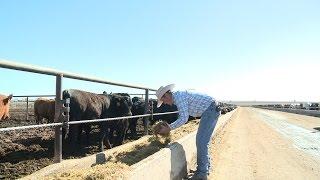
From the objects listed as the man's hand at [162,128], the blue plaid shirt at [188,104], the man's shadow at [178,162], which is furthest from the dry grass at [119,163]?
the blue plaid shirt at [188,104]

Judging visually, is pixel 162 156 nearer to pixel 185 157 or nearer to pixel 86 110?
pixel 185 157

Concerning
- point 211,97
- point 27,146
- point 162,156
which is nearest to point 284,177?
point 211,97

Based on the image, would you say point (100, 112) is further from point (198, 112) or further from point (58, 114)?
point (58, 114)

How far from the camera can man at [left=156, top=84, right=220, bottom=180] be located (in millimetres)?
7973

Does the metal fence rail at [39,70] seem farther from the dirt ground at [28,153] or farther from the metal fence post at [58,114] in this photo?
the dirt ground at [28,153]

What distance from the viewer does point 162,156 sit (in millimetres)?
6805

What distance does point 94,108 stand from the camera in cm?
1248

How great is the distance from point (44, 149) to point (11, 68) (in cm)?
538

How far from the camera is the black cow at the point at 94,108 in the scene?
11.6 meters

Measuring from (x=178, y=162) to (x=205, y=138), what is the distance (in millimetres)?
657

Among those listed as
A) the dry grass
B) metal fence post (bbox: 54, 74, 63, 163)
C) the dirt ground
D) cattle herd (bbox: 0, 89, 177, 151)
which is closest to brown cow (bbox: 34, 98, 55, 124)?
cattle herd (bbox: 0, 89, 177, 151)

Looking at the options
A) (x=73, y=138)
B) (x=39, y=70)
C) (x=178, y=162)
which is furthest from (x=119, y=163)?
(x=73, y=138)

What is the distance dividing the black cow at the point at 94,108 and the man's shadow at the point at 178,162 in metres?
3.13

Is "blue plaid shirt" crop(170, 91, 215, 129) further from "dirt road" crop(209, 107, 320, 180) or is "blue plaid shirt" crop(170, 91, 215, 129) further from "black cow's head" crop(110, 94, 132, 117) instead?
"black cow's head" crop(110, 94, 132, 117)
